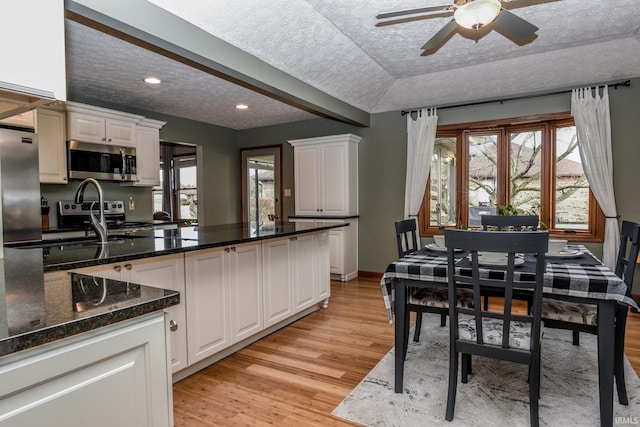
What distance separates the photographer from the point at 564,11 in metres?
3.07

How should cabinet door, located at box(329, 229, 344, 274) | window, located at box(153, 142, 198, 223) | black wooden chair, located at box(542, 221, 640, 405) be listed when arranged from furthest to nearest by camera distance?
window, located at box(153, 142, 198, 223)
cabinet door, located at box(329, 229, 344, 274)
black wooden chair, located at box(542, 221, 640, 405)

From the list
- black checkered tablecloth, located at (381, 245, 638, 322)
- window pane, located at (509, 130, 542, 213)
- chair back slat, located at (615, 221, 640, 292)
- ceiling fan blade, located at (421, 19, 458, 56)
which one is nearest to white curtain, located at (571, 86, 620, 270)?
window pane, located at (509, 130, 542, 213)

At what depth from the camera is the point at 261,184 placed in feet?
23.0

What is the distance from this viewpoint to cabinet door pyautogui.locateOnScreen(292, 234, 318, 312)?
3.45 meters

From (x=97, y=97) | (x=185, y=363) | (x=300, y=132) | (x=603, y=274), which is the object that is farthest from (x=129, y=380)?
(x=300, y=132)

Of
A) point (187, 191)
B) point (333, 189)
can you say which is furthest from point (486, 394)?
point (187, 191)

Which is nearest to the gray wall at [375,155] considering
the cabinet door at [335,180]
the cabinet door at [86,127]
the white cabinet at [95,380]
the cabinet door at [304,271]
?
the cabinet door at [335,180]

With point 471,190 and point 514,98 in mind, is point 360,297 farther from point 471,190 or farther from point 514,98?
point 514,98

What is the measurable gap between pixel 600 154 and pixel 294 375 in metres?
3.93

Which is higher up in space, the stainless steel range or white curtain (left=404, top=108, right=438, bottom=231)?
white curtain (left=404, top=108, right=438, bottom=231)

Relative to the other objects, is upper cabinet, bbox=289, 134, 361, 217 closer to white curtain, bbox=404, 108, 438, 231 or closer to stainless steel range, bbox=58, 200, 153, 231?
white curtain, bbox=404, 108, 438, 231

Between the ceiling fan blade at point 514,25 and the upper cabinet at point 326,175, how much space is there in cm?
302

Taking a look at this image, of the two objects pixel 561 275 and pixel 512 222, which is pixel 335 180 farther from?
pixel 561 275

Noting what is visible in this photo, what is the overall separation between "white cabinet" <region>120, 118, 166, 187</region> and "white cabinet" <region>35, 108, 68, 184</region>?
Result: 0.81 m
